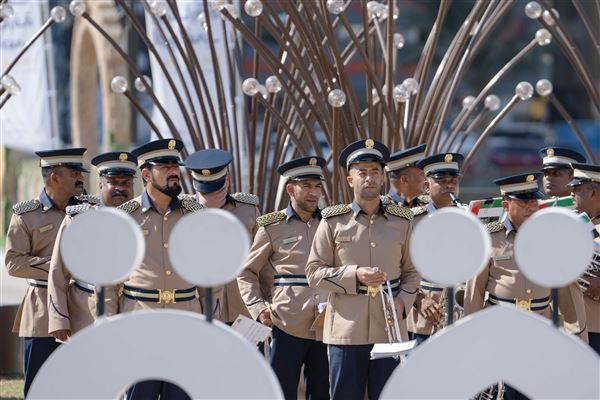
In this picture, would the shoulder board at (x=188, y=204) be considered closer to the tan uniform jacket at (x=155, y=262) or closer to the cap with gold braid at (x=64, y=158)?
the tan uniform jacket at (x=155, y=262)

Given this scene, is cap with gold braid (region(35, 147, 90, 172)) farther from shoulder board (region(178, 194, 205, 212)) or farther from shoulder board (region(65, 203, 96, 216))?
shoulder board (region(178, 194, 205, 212))

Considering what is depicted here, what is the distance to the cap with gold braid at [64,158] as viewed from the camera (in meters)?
7.66

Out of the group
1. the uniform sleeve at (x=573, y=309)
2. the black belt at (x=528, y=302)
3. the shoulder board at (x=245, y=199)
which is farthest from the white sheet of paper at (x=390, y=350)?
the shoulder board at (x=245, y=199)

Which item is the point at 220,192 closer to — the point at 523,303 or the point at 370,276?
the point at 370,276

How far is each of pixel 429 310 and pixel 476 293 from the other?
0.41m

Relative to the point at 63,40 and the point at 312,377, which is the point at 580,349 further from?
the point at 63,40

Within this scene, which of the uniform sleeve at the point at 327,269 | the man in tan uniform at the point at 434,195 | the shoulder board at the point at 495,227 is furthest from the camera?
the man in tan uniform at the point at 434,195

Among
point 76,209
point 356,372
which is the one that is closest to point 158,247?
point 76,209

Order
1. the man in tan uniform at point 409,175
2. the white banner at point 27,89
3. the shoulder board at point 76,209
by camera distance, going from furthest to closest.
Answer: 1. the white banner at point 27,89
2. the man in tan uniform at point 409,175
3. the shoulder board at point 76,209

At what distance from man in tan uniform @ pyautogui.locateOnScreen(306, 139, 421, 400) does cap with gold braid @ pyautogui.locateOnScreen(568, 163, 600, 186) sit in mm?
1270

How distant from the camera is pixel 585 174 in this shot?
7.49 metres

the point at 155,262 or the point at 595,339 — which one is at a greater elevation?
the point at 155,262

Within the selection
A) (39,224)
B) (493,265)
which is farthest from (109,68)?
(493,265)

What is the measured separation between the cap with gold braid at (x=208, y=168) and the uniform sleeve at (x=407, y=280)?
1461 mm
